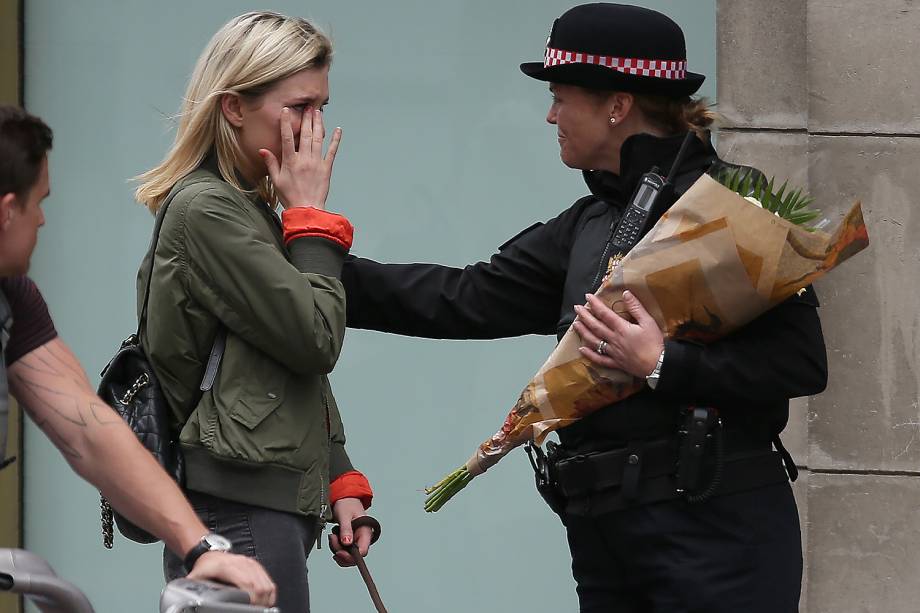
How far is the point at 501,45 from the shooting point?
16.8ft

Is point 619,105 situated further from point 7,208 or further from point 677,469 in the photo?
point 7,208

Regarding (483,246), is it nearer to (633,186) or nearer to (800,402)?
(800,402)

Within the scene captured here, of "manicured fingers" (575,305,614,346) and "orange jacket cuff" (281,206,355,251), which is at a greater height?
"orange jacket cuff" (281,206,355,251)

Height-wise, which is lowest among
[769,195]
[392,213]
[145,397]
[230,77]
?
[392,213]

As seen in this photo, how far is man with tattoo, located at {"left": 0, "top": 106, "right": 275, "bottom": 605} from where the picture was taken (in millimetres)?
2240

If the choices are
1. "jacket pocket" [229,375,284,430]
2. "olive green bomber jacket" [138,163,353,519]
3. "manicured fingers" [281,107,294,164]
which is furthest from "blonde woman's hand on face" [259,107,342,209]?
"jacket pocket" [229,375,284,430]

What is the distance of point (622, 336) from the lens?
310 cm

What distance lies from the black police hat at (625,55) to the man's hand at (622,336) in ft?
1.84

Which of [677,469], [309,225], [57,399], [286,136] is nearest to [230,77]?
[286,136]

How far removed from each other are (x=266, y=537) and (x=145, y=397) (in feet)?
1.26

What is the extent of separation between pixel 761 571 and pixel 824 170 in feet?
6.94

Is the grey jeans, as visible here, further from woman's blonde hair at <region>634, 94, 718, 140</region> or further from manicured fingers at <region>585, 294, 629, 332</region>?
woman's blonde hair at <region>634, 94, 718, 140</region>

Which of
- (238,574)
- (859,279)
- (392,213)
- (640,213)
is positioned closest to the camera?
(238,574)

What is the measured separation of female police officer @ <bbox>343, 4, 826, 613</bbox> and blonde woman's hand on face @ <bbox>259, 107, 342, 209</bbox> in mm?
653
